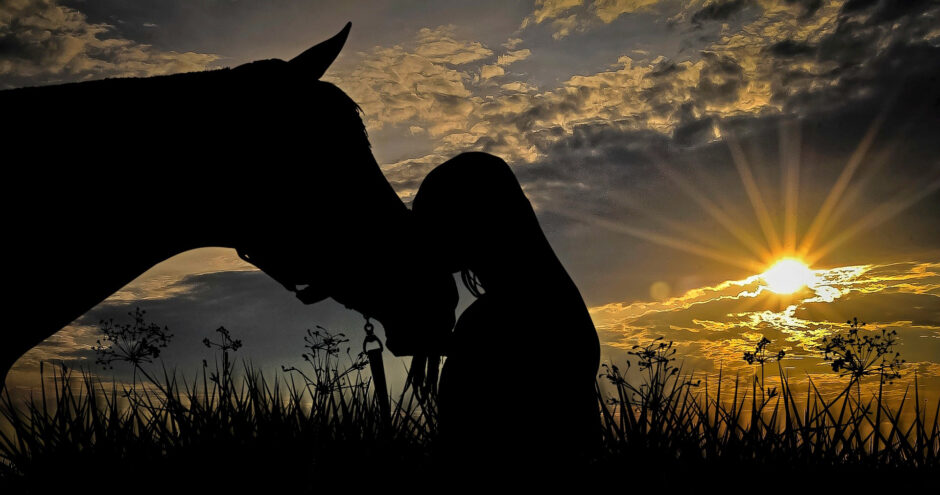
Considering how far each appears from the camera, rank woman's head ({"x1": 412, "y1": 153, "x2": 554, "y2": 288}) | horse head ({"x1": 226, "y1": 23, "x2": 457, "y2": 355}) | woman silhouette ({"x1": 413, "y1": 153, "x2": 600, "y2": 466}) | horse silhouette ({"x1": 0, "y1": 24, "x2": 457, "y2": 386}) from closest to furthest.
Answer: woman silhouette ({"x1": 413, "y1": 153, "x2": 600, "y2": 466}) < woman's head ({"x1": 412, "y1": 153, "x2": 554, "y2": 288}) < horse silhouette ({"x1": 0, "y1": 24, "x2": 457, "y2": 386}) < horse head ({"x1": 226, "y1": 23, "x2": 457, "y2": 355})

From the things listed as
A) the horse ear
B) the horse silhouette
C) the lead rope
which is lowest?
the lead rope

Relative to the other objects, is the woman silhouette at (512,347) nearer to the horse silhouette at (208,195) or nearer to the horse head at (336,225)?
the horse silhouette at (208,195)

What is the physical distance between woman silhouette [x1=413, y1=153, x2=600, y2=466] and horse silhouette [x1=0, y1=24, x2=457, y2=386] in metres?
0.79

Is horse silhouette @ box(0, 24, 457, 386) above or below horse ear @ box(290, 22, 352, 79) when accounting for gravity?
below

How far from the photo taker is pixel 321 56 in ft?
11.9

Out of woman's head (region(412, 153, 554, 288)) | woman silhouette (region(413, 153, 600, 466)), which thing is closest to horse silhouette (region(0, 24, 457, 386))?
woman's head (region(412, 153, 554, 288))

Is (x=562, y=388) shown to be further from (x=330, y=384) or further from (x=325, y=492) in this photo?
(x=330, y=384)

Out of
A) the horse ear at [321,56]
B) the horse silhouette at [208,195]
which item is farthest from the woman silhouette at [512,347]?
the horse ear at [321,56]

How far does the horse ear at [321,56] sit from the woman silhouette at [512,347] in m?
1.42

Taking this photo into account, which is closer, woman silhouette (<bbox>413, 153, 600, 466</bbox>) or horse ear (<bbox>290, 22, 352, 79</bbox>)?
woman silhouette (<bbox>413, 153, 600, 466</bbox>)

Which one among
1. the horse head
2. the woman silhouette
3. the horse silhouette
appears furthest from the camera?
the horse head

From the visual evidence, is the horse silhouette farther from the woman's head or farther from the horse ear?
the woman's head

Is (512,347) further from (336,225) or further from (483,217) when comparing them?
(336,225)

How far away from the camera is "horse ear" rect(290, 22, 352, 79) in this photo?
11.8 feet
